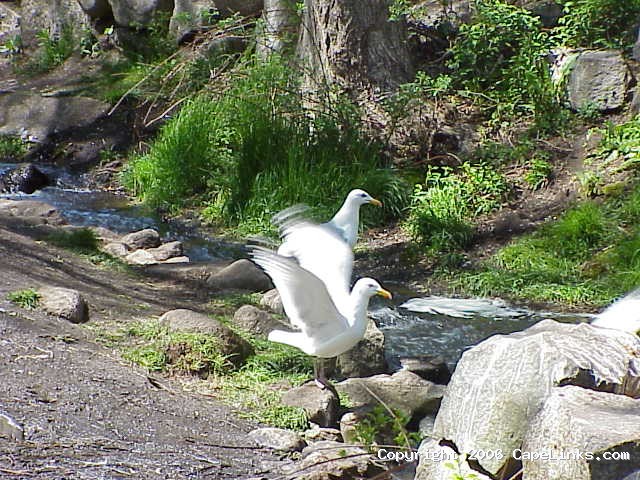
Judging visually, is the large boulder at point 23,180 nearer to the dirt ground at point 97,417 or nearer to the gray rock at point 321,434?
Answer: the dirt ground at point 97,417

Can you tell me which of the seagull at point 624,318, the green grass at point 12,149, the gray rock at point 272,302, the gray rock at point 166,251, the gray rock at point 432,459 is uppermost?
the green grass at point 12,149

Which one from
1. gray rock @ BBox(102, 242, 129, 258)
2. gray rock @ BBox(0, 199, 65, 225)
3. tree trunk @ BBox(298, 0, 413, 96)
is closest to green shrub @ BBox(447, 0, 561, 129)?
tree trunk @ BBox(298, 0, 413, 96)

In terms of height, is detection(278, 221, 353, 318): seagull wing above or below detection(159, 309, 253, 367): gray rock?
above

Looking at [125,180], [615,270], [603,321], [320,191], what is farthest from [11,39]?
[603,321]

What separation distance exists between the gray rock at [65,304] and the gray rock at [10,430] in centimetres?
176

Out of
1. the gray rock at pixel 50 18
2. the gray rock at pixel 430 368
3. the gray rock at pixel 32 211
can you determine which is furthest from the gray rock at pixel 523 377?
the gray rock at pixel 50 18

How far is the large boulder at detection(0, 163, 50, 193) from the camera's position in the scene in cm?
1131

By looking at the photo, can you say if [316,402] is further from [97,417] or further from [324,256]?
[97,417]

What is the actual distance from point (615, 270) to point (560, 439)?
4.89 metres

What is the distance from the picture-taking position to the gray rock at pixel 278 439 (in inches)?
173

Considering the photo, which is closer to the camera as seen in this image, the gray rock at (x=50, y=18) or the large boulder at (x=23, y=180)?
the large boulder at (x=23, y=180)

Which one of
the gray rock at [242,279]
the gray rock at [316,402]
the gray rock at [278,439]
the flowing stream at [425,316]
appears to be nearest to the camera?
the gray rock at [278,439]

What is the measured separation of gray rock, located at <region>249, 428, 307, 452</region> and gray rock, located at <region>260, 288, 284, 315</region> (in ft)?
6.73

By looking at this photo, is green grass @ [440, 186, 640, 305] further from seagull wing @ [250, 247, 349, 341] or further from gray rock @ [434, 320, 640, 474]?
gray rock @ [434, 320, 640, 474]
